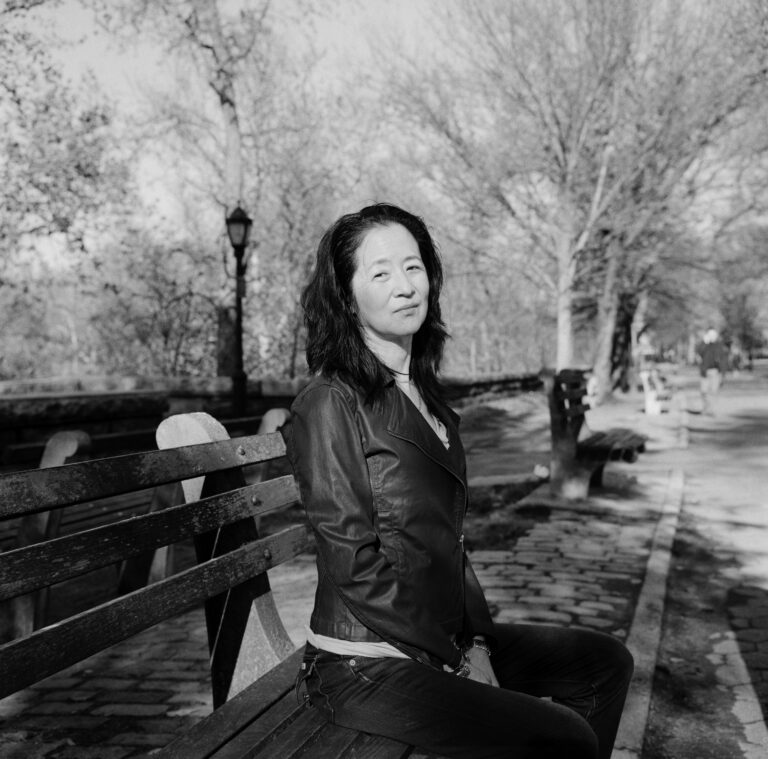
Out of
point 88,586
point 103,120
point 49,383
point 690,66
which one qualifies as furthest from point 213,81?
point 88,586

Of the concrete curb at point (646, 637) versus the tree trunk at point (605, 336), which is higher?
the tree trunk at point (605, 336)

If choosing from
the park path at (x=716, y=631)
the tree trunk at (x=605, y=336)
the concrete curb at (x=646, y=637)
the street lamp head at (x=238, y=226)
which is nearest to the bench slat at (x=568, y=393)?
the park path at (x=716, y=631)

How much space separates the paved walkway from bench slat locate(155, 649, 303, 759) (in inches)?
40.2

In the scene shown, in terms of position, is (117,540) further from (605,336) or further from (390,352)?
(605,336)

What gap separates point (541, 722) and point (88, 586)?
14.5 feet

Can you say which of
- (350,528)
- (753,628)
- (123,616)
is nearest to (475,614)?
(350,528)

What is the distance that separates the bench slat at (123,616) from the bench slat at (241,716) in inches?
10.6

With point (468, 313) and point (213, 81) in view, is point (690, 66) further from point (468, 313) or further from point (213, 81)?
point (468, 313)

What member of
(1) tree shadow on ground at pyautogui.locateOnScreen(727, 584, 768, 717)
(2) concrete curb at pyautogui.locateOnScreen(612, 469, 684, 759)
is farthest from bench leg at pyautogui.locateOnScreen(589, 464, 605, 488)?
(1) tree shadow on ground at pyautogui.locateOnScreen(727, 584, 768, 717)

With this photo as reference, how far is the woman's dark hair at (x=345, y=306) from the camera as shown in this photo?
2.11 metres

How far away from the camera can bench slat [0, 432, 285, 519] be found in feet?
5.57

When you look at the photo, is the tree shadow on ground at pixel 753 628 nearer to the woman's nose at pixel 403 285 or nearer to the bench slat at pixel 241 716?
the bench slat at pixel 241 716

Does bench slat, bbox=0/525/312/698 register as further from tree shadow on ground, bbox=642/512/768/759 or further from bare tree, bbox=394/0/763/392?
bare tree, bbox=394/0/763/392

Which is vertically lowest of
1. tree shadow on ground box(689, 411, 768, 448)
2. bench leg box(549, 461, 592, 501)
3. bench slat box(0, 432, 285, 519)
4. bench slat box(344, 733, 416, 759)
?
tree shadow on ground box(689, 411, 768, 448)
